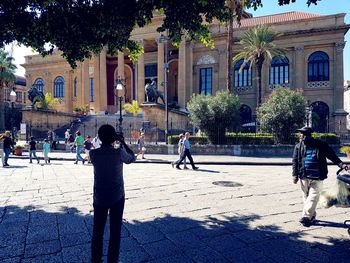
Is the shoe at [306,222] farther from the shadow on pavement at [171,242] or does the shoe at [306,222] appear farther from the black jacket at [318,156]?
the black jacket at [318,156]

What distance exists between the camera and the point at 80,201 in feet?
23.1

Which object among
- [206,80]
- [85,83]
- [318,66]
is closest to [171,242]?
[318,66]

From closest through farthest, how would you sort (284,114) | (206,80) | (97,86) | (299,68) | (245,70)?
(284,114), (299,68), (245,70), (206,80), (97,86)

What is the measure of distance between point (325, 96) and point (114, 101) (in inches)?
1178

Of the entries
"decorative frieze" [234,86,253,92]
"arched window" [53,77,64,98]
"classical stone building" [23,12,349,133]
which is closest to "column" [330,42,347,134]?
"classical stone building" [23,12,349,133]

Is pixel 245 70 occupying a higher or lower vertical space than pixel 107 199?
higher

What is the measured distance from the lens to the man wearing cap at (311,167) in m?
5.29

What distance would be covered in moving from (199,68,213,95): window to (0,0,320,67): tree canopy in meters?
33.6

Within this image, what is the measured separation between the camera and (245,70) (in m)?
38.3

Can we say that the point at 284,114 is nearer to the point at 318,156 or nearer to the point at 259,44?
the point at 259,44

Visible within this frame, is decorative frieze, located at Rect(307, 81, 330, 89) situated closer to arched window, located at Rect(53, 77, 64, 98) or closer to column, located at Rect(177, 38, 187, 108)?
column, located at Rect(177, 38, 187, 108)

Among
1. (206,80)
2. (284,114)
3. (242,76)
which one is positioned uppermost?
(242,76)

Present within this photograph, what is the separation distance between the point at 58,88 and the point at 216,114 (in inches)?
1450

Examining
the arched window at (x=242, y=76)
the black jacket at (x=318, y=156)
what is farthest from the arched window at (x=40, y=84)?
the black jacket at (x=318, y=156)
